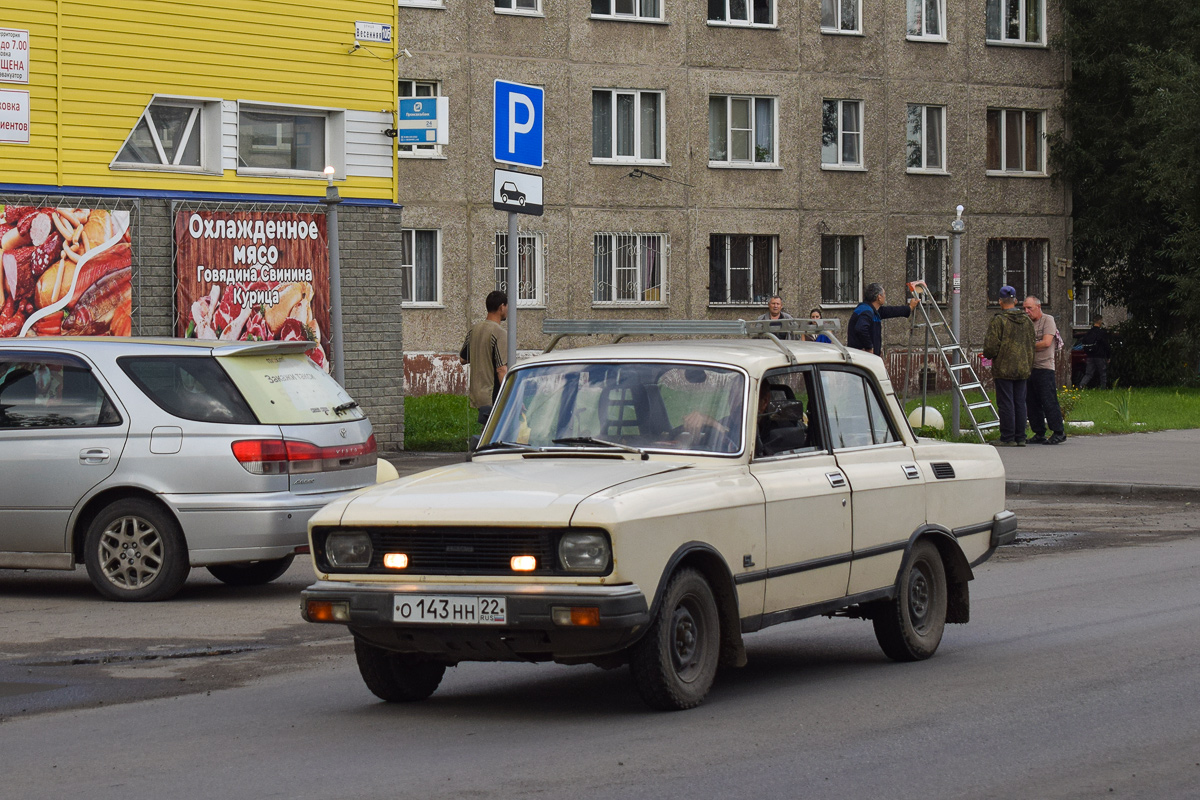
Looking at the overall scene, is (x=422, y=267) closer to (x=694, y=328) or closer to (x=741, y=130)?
(x=741, y=130)

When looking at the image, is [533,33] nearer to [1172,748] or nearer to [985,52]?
[985,52]

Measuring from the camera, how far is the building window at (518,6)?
127ft

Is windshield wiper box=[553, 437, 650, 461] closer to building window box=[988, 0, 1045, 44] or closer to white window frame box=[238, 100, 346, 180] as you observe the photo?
white window frame box=[238, 100, 346, 180]

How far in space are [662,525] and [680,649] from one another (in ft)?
1.92

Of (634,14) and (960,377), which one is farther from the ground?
(634,14)

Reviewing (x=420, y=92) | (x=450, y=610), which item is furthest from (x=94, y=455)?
(x=420, y=92)

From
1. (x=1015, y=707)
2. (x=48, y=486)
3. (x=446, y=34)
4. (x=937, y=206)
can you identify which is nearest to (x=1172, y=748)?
(x=1015, y=707)

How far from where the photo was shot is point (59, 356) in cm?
1163

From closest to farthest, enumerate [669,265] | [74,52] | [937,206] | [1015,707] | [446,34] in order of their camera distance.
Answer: [1015,707], [74,52], [446,34], [669,265], [937,206]

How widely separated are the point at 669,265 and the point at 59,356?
29999 millimetres

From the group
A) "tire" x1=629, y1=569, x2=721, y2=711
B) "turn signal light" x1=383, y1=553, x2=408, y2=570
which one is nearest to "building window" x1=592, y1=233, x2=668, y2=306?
"tire" x1=629, y1=569, x2=721, y2=711

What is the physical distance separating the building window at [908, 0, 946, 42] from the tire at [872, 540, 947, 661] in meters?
36.8

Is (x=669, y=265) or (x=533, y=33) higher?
(x=533, y=33)

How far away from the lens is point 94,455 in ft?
37.2
